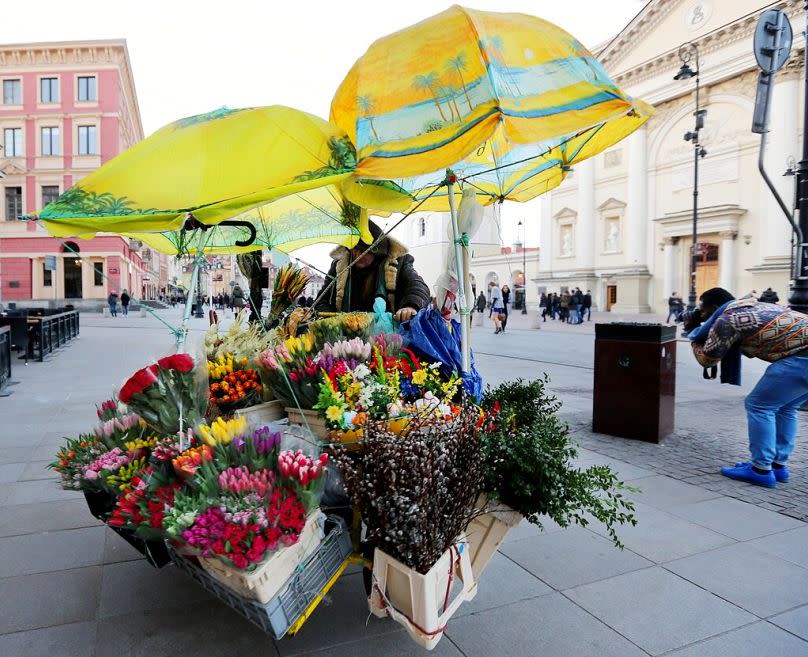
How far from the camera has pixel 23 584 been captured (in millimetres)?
3094

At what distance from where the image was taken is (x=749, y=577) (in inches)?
126

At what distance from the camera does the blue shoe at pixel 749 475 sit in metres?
4.65

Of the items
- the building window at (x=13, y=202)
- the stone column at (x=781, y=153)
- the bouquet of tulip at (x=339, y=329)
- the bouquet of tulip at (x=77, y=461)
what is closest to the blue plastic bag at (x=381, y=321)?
the bouquet of tulip at (x=339, y=329)

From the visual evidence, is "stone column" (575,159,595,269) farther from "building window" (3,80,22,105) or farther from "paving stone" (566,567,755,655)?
"building window" (3,80,22,105)

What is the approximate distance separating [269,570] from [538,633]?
1.40 m

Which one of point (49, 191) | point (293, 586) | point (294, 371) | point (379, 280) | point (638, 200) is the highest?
point (49, 191)

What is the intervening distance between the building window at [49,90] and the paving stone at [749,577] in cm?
4968

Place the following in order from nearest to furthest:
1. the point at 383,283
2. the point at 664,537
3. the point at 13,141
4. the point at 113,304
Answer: the point at 664,537
the point at 383,283
the point at 113,304
the point at 13,141

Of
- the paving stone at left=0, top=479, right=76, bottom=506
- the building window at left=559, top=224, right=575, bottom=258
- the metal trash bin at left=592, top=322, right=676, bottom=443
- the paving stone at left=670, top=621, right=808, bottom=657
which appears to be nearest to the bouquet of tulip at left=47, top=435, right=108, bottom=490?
the paving stone at left=0, top=479, right=76, bottom=506

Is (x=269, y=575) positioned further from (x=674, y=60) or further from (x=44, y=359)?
(x=674, y=60)

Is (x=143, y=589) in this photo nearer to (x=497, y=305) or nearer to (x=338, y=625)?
(x=338, y=625)

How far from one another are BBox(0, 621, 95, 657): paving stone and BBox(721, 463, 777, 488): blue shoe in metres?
4.87

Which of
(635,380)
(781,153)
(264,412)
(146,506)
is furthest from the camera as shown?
(781,153)

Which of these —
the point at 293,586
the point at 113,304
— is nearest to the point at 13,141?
the point at 113,304
